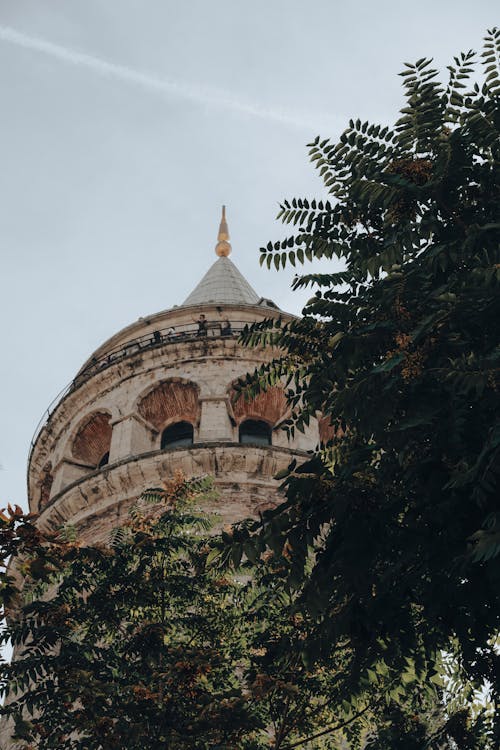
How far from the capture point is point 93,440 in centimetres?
2272

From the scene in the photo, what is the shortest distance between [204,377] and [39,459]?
5.47 m

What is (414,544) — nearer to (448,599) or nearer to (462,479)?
(448,599)

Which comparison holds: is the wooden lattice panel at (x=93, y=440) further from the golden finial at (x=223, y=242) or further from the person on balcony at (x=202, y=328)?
the golden finial at (x=223, y=242)

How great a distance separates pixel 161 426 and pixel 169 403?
0.57 m

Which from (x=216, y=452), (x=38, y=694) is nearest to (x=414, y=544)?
(x=38, y=694)

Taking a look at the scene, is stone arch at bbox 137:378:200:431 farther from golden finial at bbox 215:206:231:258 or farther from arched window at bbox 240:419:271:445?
golden finial at bbox 215:206:231:258

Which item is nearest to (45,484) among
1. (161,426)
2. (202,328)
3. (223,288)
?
(161,426)

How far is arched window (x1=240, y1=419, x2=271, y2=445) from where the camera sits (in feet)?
70.7

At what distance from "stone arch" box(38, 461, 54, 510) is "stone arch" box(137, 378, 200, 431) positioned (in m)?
3.32

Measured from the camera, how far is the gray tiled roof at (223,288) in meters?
28.5

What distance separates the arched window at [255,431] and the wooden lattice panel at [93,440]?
3.30m

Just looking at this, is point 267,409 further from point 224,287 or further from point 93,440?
point 224,287

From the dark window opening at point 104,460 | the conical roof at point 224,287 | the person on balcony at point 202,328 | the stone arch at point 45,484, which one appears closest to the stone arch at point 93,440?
the dark window opening at point 104,460

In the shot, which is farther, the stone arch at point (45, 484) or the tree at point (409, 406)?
the stone arch at point (45, 484)
